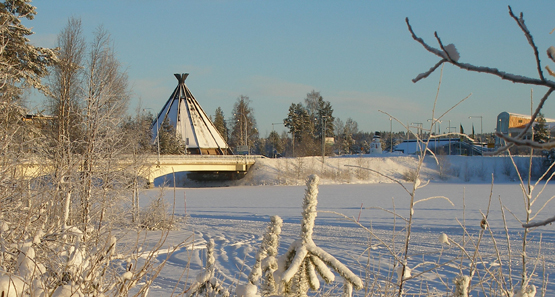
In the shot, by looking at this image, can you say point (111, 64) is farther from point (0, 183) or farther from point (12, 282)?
point (12, 282)

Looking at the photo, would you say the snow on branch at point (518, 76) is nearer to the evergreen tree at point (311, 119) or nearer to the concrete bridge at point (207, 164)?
the concrete bridge at point (207, 164)

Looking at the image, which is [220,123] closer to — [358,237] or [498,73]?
[358,237]

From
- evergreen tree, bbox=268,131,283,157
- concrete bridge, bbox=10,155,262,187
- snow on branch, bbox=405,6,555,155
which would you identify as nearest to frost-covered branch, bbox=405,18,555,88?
snow on branch, bbox=405,6,555,155

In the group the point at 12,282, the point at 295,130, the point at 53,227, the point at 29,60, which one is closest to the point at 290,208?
the point at 29,60

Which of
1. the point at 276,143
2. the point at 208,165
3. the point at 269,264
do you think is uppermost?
the point at 276,143

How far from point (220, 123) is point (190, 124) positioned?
1826cm

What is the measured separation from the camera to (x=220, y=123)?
69.6 meters

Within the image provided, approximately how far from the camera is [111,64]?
14.6 m

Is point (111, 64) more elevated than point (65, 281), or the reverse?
point (111, 64)

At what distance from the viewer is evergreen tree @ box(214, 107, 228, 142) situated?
68312mm

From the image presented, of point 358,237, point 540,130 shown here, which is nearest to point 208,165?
point 358,237

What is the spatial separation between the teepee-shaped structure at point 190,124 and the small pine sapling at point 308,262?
46.5m

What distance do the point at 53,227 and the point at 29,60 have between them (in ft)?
37.2

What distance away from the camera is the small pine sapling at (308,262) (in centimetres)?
160
